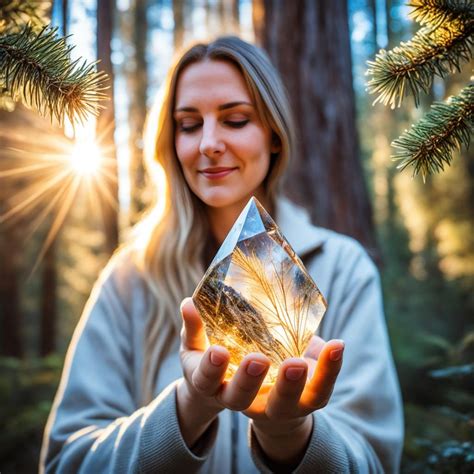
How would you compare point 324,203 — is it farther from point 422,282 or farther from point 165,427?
point 422,282

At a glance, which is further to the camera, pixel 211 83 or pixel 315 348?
pixel 211 83

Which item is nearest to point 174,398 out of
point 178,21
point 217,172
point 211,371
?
point 211,371

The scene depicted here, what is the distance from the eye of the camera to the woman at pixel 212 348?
1.40 m

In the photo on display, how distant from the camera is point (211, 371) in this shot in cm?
116

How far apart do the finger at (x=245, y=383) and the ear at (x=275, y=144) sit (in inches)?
55.1

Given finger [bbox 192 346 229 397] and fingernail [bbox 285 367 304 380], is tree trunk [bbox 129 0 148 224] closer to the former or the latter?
finger [bbox 192 346 229 397]

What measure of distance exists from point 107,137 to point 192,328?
244 centimetres

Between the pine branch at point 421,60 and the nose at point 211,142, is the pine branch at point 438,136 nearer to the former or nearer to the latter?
the pine branch at point 421,60

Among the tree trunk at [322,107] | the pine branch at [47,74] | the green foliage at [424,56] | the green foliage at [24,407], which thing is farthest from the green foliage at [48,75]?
the green foliage at [24,407]

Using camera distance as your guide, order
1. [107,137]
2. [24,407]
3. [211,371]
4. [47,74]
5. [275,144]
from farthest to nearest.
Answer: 1. [24,407]
2. [107,137]
3. [275,144]
4. [211,371]
5. [47,74]

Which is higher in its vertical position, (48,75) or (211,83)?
(211,83)

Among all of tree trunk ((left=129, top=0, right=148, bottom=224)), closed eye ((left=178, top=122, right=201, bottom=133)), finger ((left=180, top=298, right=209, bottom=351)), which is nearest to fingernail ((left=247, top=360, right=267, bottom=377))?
finger ((left=180, top=298, right=209, bottom=351))

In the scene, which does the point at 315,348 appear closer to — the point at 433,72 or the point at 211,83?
the point at 433,72

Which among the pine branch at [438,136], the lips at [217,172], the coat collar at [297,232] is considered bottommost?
the coat collar at [297,232]
